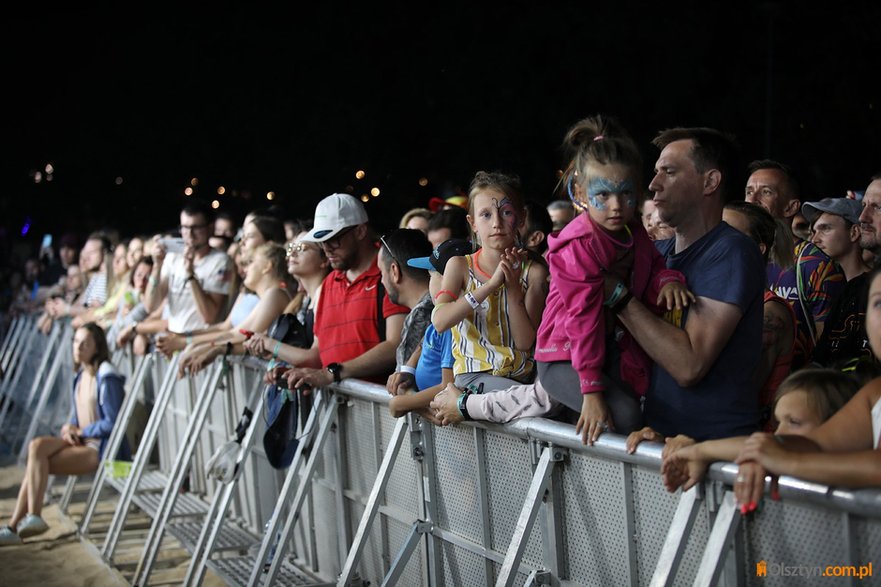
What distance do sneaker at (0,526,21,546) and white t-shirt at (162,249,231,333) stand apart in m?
2.20

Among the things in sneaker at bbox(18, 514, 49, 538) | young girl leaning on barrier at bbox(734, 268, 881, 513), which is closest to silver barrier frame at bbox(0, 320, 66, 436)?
sneaker at bbox(18, 514, 49, 538)

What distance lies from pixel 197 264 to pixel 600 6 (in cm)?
946

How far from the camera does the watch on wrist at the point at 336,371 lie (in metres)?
5.85

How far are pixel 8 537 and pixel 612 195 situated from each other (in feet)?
23.0

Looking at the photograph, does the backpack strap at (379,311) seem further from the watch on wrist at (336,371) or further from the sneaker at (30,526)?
the sneaker at (30,526)

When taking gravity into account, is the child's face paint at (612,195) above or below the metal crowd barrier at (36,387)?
above

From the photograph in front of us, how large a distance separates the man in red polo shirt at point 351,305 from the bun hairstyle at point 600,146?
236 centimetres

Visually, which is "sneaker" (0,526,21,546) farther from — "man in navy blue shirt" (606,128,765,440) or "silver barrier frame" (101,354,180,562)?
"man in navy blue shirt" (606,128,765,440)

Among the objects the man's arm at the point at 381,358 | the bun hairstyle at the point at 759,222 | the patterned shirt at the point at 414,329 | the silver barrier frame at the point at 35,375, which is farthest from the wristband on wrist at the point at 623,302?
the silver barrier frame at the point at 35,375

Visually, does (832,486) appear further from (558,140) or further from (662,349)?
(558,140)

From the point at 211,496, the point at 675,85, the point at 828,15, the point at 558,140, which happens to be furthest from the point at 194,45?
the point at 211,496

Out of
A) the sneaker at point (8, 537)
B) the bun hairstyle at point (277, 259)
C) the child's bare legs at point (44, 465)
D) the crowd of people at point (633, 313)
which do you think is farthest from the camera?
the child's bare legs at point (44, 465)

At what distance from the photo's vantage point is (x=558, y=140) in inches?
672

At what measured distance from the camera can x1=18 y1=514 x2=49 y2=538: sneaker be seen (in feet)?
29.4
